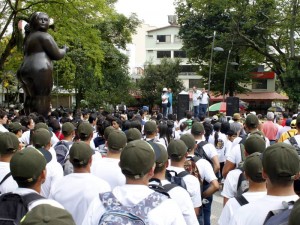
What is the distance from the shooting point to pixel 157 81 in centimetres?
4662

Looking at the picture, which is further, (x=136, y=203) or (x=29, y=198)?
(x=29, y=198)

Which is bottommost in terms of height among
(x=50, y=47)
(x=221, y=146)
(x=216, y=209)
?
(x=216, y=209)

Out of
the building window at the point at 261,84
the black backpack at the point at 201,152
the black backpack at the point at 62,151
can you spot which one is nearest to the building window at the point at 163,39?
the building window at the point at 261,84

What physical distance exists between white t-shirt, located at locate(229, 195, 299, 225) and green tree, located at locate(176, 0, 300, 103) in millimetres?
30569

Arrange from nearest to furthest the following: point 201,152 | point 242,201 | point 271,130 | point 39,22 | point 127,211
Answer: point 127,211, point 242,201, point 201,152, point 271,130, point 39,22

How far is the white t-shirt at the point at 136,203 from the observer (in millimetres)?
2811

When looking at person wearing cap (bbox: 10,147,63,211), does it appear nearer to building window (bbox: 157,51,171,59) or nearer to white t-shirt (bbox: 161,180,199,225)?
white t-shirt (bbox: 161,180,199,225)

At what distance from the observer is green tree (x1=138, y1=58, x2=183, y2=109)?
4656 centimetres

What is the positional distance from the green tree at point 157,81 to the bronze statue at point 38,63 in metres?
33.4

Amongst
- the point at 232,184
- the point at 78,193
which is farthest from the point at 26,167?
the point at 232,184

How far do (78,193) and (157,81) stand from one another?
4285cm

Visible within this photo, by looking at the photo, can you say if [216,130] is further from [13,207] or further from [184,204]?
[13,207]

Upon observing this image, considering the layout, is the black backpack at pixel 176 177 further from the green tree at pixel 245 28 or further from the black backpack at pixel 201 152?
the green tree at pixel 245 28

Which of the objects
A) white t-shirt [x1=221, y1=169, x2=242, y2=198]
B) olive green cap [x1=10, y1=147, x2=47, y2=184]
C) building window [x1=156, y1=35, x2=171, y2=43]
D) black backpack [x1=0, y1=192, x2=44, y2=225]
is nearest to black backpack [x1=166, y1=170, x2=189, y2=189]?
white t-shirt [x1=221, y1=169, x2=242, y2=198]
